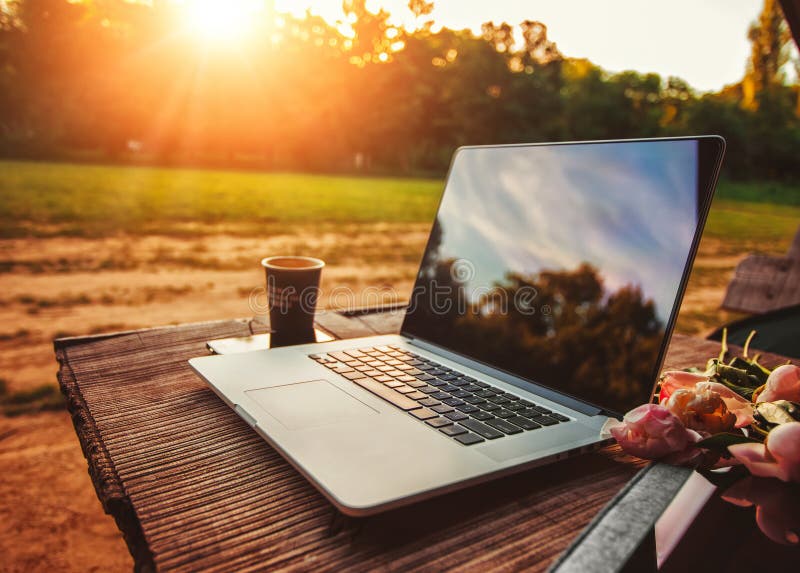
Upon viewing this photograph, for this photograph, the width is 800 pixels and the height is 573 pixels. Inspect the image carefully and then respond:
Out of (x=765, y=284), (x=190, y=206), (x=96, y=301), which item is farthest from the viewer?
(x=190, y=206)

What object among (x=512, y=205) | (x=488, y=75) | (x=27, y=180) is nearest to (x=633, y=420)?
(x=512, y=205)

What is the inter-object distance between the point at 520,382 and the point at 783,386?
348 millimetres

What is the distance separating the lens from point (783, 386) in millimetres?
656

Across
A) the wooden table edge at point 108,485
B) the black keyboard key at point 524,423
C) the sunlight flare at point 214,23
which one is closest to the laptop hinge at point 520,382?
the black keyboard key at point 524,423

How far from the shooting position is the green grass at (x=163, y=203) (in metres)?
7.41

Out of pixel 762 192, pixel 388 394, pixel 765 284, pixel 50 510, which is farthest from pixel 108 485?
pixel 762 192

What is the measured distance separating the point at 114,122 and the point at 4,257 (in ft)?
59.7

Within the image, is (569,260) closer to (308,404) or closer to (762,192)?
(308,404)

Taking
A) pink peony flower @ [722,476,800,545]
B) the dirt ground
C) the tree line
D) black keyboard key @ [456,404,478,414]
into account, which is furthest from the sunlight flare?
pink peony flower @ [722,476,800,545]

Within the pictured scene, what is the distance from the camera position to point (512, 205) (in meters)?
1.01

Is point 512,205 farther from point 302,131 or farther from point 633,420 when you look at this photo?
point 302,131

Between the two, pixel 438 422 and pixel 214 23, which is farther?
pixel 214 23

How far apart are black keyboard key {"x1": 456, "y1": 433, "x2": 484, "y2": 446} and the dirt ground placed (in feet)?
4.43

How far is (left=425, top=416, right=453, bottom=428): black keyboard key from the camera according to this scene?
2.29 ft
